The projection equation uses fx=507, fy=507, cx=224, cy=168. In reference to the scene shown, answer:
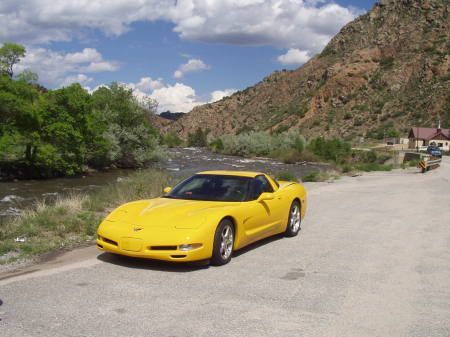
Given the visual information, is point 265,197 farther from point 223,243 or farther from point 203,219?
point 203,219

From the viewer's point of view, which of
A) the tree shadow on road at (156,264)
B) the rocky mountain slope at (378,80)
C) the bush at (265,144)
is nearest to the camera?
the tree shadow on road at (156,264)

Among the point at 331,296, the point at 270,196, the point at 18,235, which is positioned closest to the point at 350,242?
the point at 270,196

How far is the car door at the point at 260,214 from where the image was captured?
771 centimetres

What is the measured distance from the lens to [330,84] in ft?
330

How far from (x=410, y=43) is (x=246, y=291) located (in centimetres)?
10395

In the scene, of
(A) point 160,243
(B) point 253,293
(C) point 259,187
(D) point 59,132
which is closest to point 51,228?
(A) point 160,243

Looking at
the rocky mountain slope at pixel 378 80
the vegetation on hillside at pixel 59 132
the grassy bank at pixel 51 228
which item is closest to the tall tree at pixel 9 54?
the vegetation on hillside at pixel 59 132

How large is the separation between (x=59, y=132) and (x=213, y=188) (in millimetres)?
33273

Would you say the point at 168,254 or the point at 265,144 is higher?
the point at 265,144

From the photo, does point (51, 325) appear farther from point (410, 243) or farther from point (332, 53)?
point (332, 53)

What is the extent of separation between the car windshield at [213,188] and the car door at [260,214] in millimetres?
173

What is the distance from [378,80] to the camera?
96562 mm

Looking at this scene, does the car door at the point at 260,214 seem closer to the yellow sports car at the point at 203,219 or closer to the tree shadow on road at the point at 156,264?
the yellow sports car at the point at 203,219

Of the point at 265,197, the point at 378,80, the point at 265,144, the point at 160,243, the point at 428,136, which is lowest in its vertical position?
the point at 160,243
